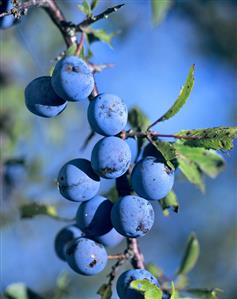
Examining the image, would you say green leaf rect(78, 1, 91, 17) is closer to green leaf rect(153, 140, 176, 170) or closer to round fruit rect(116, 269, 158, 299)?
green leaf rect(153, 140, 176, 170)

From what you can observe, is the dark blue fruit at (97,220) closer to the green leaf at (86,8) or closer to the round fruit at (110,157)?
the round fruit at (110,157)

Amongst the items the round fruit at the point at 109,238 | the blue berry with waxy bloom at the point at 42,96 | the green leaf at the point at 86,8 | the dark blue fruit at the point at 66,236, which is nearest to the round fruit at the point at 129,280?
the round fruit at the point at 109,238

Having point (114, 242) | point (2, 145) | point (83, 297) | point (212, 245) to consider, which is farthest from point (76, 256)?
point (212, 245)

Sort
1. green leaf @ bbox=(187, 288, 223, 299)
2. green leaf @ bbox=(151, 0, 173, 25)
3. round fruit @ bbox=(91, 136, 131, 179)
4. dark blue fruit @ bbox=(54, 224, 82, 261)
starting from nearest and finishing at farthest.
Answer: round fruit @ bbox=(91, 136, 131, 179), green leaf @ bbox=(187, 288, 223, 299), dark blue fruit @ bbox=(54, 224, 82, 261), green leaf @ bbox=(151, 0, 173, 25)

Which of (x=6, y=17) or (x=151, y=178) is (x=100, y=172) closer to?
(x=151, y=178)

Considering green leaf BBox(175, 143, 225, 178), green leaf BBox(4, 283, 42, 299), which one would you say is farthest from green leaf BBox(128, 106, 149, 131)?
green leaf BBox(4, 283, 42, 299)

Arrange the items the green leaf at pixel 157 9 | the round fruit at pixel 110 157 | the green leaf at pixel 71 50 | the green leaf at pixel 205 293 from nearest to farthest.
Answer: the round fruit at pixel 110 157, the green leaf at pixel 71 50, the green leaf at pixel 205 293, the green leaf at pixel 157 9

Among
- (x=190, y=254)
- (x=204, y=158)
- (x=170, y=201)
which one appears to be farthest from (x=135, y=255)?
(x=190, y=254)
